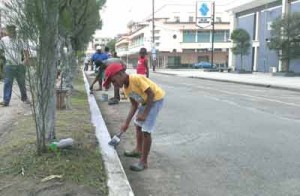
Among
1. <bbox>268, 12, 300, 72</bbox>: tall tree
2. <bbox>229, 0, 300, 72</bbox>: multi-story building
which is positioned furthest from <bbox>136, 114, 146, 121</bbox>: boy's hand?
<bbox>229, 0, 300, 72</bbox>: multi-story building

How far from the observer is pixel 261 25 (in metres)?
55.2

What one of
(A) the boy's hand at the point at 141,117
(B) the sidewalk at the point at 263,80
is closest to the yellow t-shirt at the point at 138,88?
(A) the boy's hand at the point at 141,117

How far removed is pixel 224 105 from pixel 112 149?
26.5 ft

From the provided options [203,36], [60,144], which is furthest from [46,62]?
[203,36]

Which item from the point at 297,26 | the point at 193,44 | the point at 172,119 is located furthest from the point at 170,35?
the point at 172,119

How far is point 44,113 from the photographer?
5.60 metres

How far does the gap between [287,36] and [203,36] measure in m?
58.0

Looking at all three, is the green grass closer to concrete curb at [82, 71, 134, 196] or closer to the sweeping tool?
concrete curb at [82, 71, 134, 196]

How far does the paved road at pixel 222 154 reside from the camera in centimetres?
554

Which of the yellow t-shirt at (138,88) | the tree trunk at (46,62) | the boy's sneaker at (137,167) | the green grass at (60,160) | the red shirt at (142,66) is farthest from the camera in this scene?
the red shirt at (142,66)

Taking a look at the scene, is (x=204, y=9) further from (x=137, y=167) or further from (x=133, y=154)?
(x=137, y=167)

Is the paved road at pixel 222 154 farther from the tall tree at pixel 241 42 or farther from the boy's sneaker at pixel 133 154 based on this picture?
the tall tree at pixel 241 42

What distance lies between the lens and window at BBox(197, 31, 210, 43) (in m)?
96.2

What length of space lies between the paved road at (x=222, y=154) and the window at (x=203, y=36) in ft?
279
